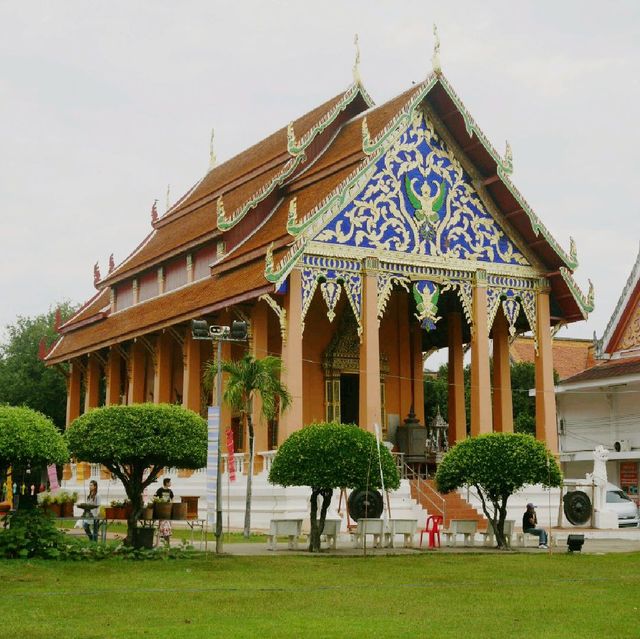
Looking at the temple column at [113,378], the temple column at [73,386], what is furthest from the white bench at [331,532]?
the temple column at [73,386]

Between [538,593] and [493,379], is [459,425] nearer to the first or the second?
[493,379]

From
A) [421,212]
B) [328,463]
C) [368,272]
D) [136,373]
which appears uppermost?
[421,212]

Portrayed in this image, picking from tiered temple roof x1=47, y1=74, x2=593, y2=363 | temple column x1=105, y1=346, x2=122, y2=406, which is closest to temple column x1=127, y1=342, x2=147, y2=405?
tiered temple roof x1=47, y1=74, x2=593, y2=363

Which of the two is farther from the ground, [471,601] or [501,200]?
[501,200]

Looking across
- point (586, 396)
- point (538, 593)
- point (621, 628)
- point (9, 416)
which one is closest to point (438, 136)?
point (586, 396)

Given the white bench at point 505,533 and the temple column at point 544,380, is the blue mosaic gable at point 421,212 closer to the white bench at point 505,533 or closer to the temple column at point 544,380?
the temple column at point 544,380

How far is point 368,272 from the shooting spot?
26.3m

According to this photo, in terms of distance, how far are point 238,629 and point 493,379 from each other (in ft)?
73.5

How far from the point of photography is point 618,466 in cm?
3328

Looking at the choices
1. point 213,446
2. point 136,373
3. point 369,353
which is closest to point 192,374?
point 136,373

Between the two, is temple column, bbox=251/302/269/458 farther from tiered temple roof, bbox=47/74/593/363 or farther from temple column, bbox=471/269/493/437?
temple column, bbox=471/269/493/437

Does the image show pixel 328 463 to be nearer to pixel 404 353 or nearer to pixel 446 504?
pixel 446 504

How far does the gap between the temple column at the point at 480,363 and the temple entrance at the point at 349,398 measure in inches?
172

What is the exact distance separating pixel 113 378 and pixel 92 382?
2208mm
